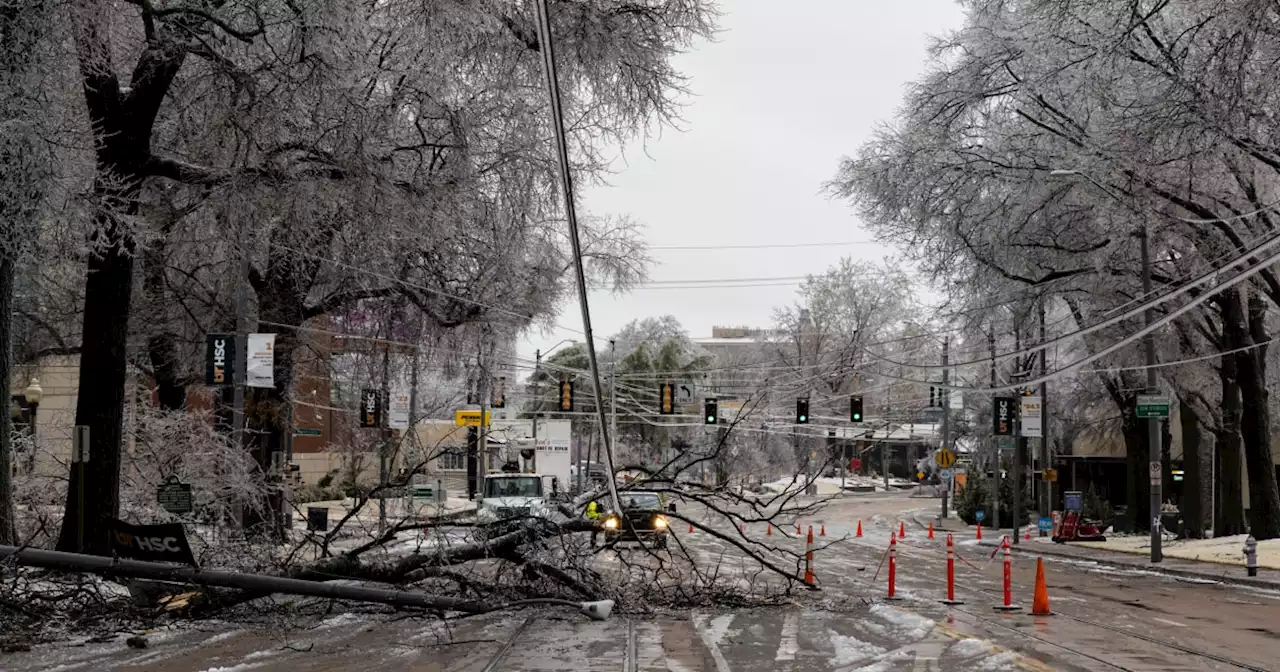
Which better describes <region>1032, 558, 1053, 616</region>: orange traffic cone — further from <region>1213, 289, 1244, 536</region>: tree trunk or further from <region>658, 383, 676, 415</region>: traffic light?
<region>658, 383, 676, 415</region>: traffic light

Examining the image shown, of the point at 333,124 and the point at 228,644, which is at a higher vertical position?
the point at 333,124

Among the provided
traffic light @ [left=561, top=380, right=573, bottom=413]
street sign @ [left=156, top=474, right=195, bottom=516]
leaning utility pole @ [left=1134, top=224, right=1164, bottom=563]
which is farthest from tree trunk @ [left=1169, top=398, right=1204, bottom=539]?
street sign @ [left=156, top=474, right=195, bottom=516]

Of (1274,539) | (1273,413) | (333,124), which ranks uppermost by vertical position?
(333,124)

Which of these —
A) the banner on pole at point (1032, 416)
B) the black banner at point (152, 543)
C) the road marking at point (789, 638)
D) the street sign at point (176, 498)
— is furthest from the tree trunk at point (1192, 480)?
the black banner at point (152, 543)

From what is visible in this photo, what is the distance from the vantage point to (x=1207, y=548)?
3425 cm

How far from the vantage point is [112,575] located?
14531 millimetres

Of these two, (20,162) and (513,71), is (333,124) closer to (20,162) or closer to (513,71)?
(513,71)

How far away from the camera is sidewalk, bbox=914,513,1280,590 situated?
84.5ft

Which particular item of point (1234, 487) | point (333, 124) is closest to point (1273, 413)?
point (1234, 487)

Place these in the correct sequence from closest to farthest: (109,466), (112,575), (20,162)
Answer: (20,162), (112,575), (109,466)

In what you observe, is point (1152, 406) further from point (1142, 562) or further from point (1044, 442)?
point (1044, 442)

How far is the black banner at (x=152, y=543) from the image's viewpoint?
14273mm

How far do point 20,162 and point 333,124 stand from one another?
14.5 ft

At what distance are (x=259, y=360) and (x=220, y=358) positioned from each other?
750 millimetres
